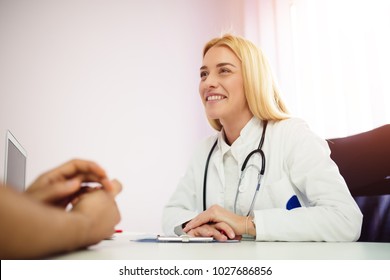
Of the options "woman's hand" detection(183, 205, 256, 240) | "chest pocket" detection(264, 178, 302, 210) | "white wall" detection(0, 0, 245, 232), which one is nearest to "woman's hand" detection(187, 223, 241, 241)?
"woman's hand" detection(183, 205, 256, 240)

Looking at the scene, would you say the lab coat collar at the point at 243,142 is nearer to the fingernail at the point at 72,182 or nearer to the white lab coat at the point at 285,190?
the white lab coat at the point at 285,190

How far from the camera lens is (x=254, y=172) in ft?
3.57

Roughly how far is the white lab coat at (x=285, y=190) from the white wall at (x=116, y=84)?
1.19 meters

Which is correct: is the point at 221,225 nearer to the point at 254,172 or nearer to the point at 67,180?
the point at 254,172

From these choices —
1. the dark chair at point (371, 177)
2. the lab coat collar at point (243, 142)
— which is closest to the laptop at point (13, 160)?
the lab coat collar at point (243, 142)

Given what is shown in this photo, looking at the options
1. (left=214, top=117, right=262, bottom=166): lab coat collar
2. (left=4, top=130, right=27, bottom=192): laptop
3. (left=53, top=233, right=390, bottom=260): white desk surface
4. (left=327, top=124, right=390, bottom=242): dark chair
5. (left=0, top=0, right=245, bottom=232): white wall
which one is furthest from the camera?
(left=0, top=0, right=245, bottom=232): white wall

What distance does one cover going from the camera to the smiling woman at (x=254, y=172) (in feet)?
2.69

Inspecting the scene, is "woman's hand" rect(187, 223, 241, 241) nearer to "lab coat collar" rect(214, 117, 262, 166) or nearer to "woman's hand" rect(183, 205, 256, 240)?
"woman's hand" rect(183, 205, 256, 240)

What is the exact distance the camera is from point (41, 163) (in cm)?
235

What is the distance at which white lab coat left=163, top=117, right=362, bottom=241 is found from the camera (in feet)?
2.63

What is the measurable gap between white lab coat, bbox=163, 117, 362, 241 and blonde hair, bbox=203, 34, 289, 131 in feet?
0.14
